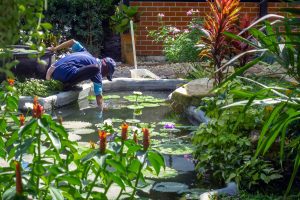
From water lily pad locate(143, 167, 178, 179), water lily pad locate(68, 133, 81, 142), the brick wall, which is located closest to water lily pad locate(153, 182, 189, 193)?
water lily pad locate(143, 167, 178, 179)

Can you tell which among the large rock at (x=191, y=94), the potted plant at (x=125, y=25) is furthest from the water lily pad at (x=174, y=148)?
the potted plant at (x=125, y=25)

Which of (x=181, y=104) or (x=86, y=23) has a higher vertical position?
(x=86, y=23)

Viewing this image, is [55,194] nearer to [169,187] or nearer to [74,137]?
[169,187]

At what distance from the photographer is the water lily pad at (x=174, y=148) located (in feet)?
18.4

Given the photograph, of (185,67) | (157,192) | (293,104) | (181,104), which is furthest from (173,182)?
(185,67)

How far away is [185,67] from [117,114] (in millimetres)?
3163

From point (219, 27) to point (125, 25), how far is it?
655 centimetres

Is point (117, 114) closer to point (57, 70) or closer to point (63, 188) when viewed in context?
point (57, 70)

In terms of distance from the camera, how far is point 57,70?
338 inches

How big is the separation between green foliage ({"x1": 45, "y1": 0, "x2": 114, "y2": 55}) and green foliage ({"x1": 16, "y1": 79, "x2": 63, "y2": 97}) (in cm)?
472

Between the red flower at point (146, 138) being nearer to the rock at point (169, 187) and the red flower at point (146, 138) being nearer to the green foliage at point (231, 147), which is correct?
the green foliage at point (231, 147)

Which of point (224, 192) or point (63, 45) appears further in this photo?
point (63, 45)

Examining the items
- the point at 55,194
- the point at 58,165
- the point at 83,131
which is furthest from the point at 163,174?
the point at 55,194

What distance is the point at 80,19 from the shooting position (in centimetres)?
Result: 1348
